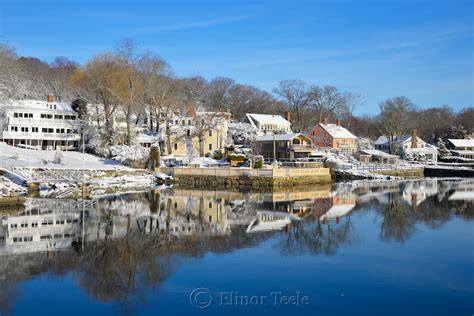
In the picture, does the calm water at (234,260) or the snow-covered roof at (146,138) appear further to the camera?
the snow-covered roof at (146,138)

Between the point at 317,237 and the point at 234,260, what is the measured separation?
18.7ft

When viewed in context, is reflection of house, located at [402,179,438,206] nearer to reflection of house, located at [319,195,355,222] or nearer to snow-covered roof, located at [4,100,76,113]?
reflection of house, located at [319,195,355,222]

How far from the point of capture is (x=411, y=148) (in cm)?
8556

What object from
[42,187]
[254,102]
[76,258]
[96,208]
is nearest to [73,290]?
[76,258]

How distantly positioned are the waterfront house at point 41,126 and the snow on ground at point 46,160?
12.3 ft

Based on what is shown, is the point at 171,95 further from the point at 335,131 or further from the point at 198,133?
the point at 335,131

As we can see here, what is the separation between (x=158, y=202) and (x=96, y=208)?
16.4 feet

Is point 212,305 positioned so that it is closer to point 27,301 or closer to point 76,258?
point 27,301

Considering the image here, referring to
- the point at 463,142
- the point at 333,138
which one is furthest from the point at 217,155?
the point at 463,142

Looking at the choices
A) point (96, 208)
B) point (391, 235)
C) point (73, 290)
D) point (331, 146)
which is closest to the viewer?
point (73, 290)

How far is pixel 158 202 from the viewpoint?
Result: 3481cm

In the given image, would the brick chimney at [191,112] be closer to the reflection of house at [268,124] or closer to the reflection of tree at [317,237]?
the reflection of house at [268,124]

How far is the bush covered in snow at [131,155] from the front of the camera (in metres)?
52.8

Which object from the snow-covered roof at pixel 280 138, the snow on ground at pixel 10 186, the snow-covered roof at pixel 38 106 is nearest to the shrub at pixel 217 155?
the snow-covered roof at pixel 280 138
